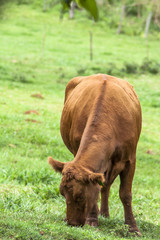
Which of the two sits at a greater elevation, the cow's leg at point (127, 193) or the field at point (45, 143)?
the cow's leg at point (127, 193)

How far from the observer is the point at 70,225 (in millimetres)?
3979

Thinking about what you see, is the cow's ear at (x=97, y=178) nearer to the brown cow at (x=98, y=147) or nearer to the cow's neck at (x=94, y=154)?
the brown cow at (x=98, y=147)

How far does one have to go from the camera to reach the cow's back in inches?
175

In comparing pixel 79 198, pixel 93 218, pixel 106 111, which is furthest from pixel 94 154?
pixel 93 218

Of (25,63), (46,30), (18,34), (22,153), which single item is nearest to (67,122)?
(22,153)

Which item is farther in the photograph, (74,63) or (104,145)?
(74,63)

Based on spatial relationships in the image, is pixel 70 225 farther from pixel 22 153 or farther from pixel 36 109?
pixel 36 109

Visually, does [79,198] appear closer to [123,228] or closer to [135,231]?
[123,228]

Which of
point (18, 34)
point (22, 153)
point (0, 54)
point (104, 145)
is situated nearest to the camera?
point (104, 145)

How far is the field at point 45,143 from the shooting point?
4164mm

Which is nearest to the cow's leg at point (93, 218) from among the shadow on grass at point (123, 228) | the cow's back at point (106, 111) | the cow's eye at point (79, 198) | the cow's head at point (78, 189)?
the shadow on grass at point (123, 228)

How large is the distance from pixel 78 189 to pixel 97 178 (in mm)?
226

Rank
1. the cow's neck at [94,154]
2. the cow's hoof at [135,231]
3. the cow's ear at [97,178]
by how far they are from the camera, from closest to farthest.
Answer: the cow's ear at [97,178]
the cow's neck at [94,154]
the cow's hoof at [135,231]

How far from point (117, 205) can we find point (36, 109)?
22.3 feet
